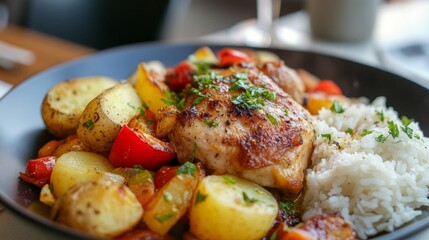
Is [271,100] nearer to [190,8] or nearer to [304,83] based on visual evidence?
[304,83]

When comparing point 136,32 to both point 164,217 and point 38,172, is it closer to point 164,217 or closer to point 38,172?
point 38,172

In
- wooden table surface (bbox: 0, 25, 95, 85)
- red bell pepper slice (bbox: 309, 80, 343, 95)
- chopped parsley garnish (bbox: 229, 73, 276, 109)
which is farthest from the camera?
wooden table surface (bbox: 0, 25, 95, 85)

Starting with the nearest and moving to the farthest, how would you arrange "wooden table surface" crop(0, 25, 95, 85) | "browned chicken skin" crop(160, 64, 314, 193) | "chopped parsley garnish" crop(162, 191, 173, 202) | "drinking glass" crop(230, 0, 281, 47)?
"chopped parsley garnish" crop(162, 191, 173, 202) → "browned chicken skin" crop(160, 64, 314, 193) → "wooden table surface" crop(0, 25, 95, 85) → "drinking glass" crop(230, 0, 281, 47)

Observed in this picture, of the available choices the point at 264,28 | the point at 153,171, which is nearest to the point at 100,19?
the point at 264,28

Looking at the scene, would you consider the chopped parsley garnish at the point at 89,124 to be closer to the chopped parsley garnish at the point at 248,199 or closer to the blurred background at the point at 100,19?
the chopped parsley garnish at the point at 248,199

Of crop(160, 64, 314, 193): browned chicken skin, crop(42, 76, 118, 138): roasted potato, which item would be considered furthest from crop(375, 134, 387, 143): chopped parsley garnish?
crop(42, 76, 118, 138): roasted potato

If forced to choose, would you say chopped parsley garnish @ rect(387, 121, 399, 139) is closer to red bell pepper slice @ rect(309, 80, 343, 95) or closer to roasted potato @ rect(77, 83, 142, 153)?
red bell pepper slice @ rect(309, 80, 343, 95)

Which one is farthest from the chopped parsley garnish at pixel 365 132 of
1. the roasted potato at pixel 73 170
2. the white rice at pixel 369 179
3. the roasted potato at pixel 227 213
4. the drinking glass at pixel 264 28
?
the drinking glass at pixel 264 28

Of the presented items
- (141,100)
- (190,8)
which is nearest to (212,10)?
(190,8)
